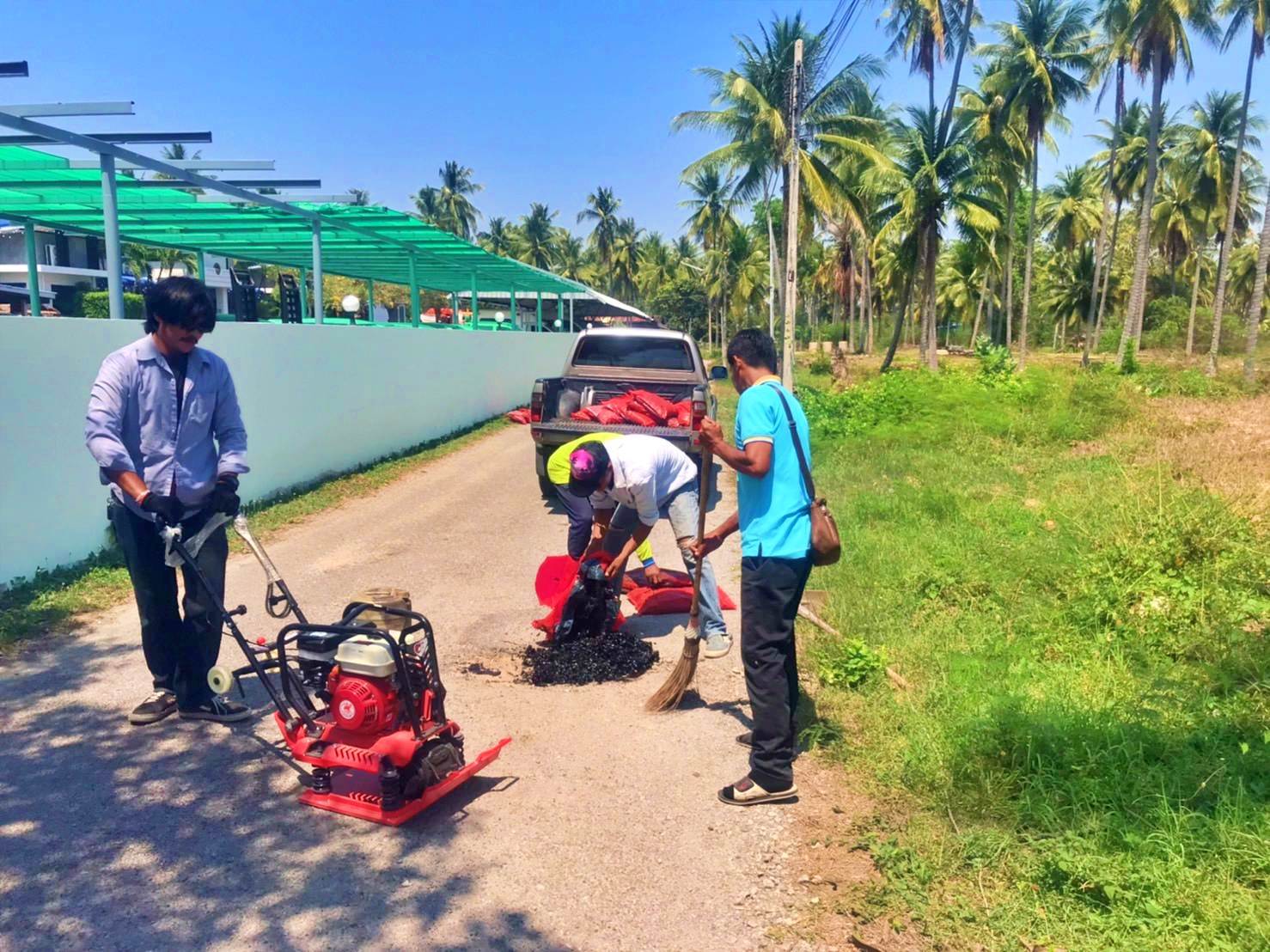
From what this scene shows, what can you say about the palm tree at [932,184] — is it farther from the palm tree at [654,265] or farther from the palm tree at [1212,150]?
the palm tree at [654,265]

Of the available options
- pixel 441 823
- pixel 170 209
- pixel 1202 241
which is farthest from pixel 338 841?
pixel 1202 241

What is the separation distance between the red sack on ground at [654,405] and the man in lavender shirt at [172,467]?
6381 mm

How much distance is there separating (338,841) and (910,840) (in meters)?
2.17

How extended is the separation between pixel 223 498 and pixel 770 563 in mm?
2560

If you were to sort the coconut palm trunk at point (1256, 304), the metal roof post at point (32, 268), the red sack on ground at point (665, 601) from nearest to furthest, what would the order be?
the red sack on ground at point (665, 601) < the metal roof post at point (32, 268) < the coconut palm trunk at point (1256, 304)

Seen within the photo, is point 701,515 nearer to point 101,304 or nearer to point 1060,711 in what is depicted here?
point 1060,711

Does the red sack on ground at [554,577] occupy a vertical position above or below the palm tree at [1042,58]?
below

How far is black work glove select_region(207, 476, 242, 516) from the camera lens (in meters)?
4.25

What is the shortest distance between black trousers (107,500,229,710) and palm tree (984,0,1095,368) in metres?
33.9

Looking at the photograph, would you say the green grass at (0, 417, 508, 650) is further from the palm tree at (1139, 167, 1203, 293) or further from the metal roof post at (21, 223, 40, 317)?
the palm tree at (1139, 167, 1203, 293)

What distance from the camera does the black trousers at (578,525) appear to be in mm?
5934

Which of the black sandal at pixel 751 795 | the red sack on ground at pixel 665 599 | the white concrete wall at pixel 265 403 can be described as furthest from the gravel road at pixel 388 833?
the white concrete wall at pixel 265 403

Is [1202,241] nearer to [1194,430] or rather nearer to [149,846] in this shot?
[1194,430]

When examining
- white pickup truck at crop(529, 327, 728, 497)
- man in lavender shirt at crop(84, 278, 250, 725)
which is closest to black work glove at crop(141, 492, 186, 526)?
man in lavender shirt at crop(84, 278, 250, 725)
